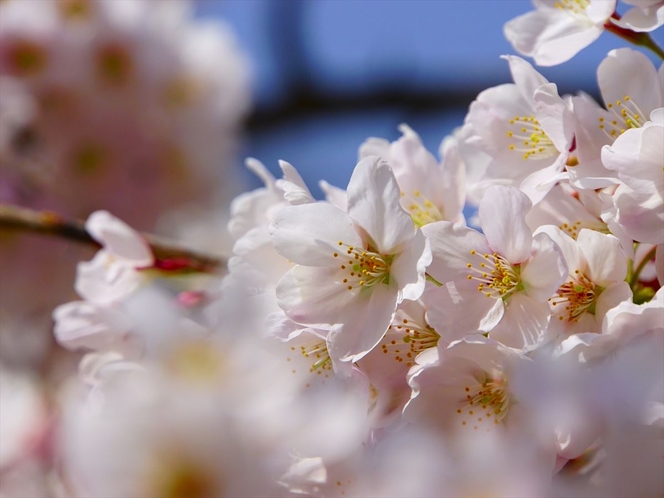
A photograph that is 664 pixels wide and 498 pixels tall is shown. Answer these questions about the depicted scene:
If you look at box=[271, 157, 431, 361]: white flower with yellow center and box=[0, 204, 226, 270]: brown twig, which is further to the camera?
box=[0, 204, 226, 270]: brown twig

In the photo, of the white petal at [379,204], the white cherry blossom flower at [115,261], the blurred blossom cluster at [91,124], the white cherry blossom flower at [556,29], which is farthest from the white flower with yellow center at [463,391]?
the blurred blossom cluster at [91,124]

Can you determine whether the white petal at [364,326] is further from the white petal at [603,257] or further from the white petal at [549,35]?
the white petal at [549,35]

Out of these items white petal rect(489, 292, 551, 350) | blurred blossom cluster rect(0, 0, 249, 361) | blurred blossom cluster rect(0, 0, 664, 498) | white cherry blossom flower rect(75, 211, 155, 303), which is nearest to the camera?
blurred blossom cluster rect(0, 0, 664, 498)

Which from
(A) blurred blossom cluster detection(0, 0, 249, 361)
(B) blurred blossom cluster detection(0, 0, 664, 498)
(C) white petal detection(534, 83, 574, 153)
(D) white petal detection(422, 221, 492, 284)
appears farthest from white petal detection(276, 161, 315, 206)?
(A) blurred blossom cluster detection(0, 0, 249, 361)

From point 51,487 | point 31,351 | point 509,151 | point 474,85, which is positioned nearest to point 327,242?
point 509,151

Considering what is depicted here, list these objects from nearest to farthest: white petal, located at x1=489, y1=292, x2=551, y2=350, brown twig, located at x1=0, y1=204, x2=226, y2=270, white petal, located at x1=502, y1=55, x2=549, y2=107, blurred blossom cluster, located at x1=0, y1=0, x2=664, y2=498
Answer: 1. blurred blossom cluster, located at x1=0, y1=0, x2=664, y2=498
2. white petal, located at x1=489, y1=292, x2=551, y2=350
3. white petal, located at x1=502, y1=55, x2=549, y2=107
4. brown twig, located at x1=0, y1=204, x2=226, y2=270

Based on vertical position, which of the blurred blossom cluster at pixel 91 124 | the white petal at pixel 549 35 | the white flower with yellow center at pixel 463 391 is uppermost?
the white petal at pixel 549 35

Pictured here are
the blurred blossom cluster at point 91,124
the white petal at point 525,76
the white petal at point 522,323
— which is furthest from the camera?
the blurred blossom cluster at point 91,124

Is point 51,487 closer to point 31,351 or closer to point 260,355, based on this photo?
point 260,355

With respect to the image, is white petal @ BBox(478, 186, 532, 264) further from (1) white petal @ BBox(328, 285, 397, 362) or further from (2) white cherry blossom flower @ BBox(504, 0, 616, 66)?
(2) white cherry blossom flower @ BBox(504, 0, 616, 66)
